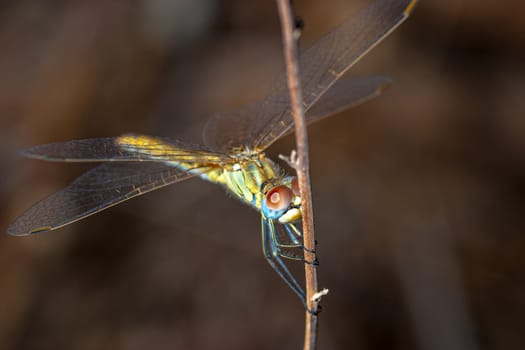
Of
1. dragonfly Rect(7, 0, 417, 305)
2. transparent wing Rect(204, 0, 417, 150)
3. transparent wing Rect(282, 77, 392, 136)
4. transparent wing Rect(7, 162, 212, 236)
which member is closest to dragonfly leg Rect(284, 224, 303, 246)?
dragonfly Rect(7, 0, 417, 305)

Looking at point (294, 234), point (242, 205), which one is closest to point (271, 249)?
point (294, 234)

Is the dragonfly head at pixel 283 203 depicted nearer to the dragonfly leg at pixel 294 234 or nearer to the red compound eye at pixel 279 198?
the red compound eye at pixel 279 198

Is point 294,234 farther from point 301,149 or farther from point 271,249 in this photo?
point 301,149

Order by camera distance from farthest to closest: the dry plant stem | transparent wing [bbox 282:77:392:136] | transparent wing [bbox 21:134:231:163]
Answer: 1. transparent wing [bbox 282:77:392:136]
2. transparent wing [bbox 21:134:231:163]
3. the dry plant stem

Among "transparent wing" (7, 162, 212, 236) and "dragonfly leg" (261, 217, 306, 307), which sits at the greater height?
"transparent wing" (7, 162, 212, 236)

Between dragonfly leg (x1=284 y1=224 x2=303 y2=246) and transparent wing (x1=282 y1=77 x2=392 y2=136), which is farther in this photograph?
transparent wing (x1=282 y1=77 x2=392 y2=136)

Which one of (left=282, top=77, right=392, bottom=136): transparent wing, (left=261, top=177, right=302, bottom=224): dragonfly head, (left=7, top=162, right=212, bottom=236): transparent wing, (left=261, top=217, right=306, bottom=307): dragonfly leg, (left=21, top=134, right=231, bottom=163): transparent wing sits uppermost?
(left=282, top=77, right=392, bottom=136): transparent wing

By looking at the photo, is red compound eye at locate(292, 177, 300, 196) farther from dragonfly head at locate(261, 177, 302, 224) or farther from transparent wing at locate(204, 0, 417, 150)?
transparent wing at locate(204, 0, 417, 150)
